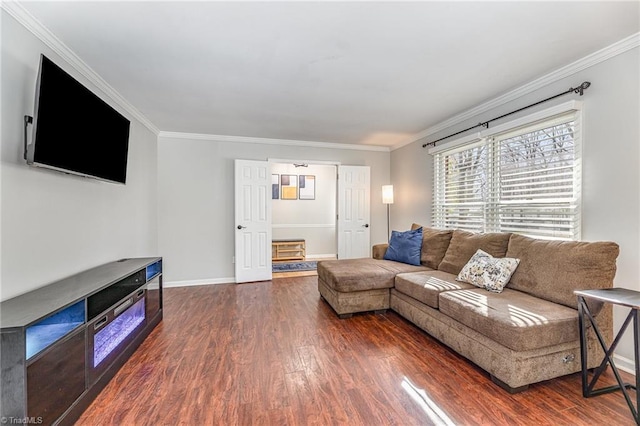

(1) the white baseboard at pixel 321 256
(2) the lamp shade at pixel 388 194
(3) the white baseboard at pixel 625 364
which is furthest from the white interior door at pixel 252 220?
(3) the white baseboard at pixel 625 364

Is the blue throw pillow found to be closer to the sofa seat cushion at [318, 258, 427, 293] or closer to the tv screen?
the sofa seat cushion at [318, 258, 427, 293]

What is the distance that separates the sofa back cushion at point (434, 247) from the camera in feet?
11.4

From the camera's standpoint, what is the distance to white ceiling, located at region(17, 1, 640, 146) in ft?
5.72

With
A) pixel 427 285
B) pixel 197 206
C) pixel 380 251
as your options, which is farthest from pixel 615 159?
pixel 197 206

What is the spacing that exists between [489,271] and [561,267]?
0.51 meters

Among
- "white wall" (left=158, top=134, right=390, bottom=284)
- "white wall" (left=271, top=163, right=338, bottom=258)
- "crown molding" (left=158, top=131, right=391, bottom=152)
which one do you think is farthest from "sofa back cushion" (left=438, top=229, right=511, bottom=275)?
"white wall" (left=271, top=163, right=338, bottom=258)

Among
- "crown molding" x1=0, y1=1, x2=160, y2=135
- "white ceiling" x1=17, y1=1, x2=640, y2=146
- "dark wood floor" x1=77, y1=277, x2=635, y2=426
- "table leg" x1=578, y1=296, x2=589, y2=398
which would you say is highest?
"white ceiling" x1=17, y1=1, x2=640, y2=146

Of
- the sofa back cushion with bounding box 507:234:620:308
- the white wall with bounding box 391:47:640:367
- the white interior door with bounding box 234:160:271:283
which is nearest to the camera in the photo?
the sofa back cushion with bounding box 507:234:620:308

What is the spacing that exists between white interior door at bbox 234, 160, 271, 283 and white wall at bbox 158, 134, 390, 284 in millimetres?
190

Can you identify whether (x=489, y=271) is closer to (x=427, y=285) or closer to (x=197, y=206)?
(x=427, y=285)

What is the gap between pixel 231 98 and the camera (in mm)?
3115

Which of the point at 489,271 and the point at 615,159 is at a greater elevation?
the point at 615,159

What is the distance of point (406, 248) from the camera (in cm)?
374

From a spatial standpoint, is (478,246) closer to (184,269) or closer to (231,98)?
(231,98)
